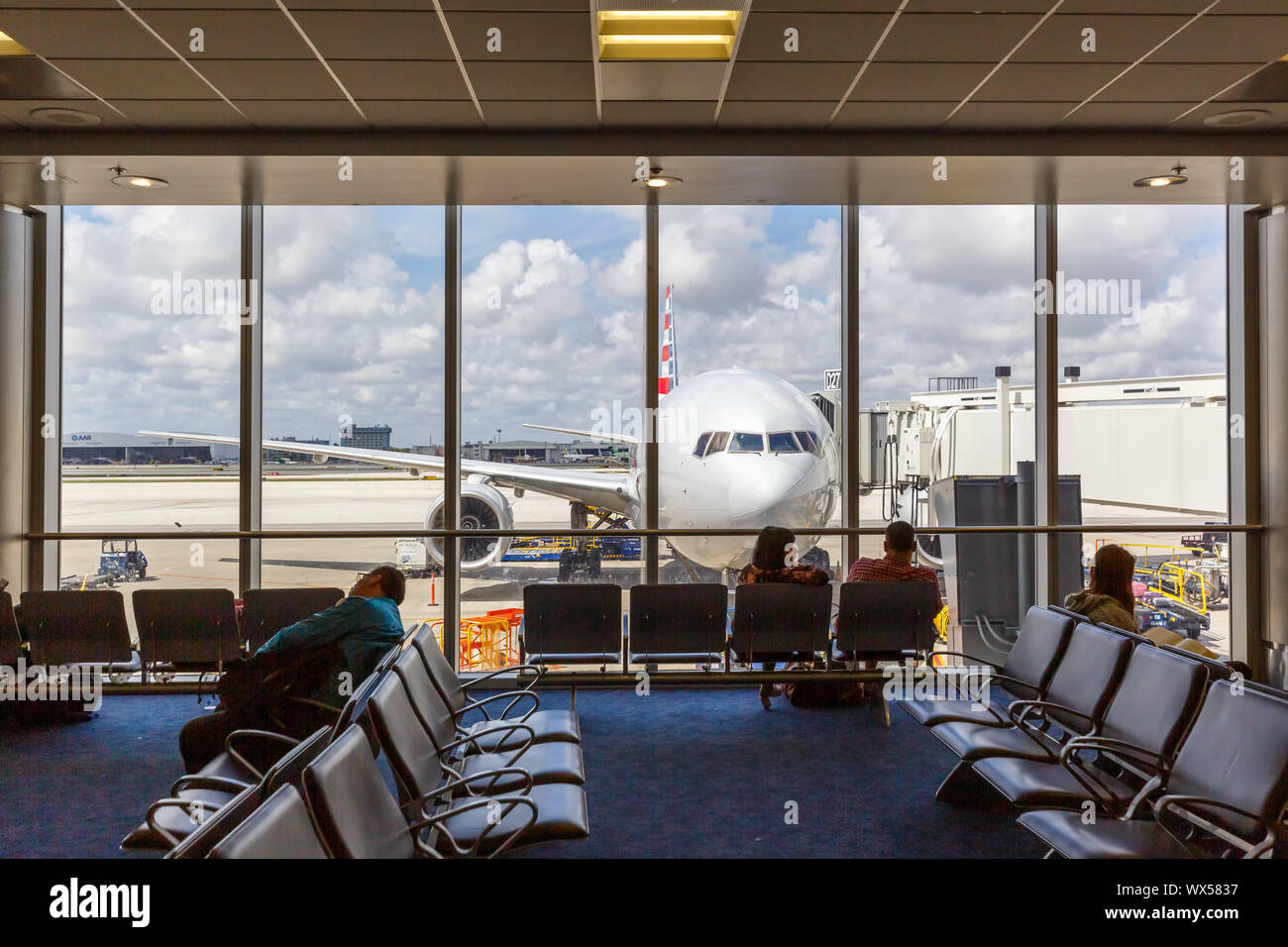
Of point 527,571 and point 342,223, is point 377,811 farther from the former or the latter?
point 342,223

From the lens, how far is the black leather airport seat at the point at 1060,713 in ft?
10.6

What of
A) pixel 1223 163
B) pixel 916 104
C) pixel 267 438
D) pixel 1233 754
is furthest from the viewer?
pixel 267 438

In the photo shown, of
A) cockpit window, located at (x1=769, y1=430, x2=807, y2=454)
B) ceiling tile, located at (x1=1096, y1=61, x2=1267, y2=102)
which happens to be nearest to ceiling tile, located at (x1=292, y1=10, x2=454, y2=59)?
ceiling tile, located at (x1=1096, y1=61, x2=1267, y2=102)

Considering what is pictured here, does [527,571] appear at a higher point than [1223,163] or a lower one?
lower

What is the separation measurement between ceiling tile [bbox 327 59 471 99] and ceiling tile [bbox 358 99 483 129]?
0.31 ft

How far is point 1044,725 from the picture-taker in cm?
371

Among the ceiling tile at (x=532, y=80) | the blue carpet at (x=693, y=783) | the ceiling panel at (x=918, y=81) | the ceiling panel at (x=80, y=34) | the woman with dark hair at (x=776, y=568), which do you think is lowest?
the blue carpet at (x=693, y=783)

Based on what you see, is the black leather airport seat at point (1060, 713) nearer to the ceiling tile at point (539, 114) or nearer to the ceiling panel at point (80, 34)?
the ceiling tile at point (539, 114)

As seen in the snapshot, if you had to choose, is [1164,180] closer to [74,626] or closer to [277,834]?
[277,834]

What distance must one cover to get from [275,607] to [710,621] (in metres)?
2.42

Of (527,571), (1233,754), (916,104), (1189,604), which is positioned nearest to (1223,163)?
(916,104)

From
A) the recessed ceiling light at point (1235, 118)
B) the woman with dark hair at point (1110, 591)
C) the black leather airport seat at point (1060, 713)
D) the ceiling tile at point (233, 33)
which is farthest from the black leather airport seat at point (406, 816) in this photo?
the recessed ceiling light at point (1235, 118)

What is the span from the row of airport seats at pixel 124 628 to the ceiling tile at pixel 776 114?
365 cm
